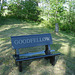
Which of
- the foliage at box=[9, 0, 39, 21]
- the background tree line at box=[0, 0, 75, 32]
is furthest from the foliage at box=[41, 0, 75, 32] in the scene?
the foliage at box=[9, 0, 39, 21]

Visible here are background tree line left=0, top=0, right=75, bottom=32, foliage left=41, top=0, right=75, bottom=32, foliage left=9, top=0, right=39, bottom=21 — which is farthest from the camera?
foliage left=9, top=0, right=39, bottom=21

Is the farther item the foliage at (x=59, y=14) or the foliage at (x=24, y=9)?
the foliage at (x=24, y=9)

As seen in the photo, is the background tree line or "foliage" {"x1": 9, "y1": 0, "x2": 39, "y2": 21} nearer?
the background tree line

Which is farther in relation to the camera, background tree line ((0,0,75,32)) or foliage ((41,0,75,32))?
background tree line ((0,0,75,32))

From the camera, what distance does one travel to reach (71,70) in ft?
11.8

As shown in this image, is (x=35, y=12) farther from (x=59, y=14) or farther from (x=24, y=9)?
(x=59, y=14)

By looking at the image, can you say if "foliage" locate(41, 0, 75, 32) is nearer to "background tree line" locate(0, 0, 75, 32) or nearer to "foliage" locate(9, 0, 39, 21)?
"background tree line" locate(0, 0, 75, 32)

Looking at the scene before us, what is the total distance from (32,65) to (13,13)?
13956mm

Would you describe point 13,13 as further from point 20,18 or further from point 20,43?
point 20,43

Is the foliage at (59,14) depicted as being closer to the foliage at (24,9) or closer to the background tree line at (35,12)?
the background tree line at (35,12)

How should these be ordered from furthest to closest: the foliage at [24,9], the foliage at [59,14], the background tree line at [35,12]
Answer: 1. the foliage at [24,9]
2. the background tree line at [35,12]
3. the foliage at [59,14]

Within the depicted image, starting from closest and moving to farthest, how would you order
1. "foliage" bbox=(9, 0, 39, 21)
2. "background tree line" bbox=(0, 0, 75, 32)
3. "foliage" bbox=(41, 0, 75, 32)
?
"foliage" bbox=(41, 0, 75, 32)
"background tree line" bbox=(0, 0, 75, 32)
"foliage" bbox=(9, 0, 39, 21)

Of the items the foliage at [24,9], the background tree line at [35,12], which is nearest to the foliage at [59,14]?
the background tree line at [35,12]

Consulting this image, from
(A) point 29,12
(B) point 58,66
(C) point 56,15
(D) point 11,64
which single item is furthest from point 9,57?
(A) point 29,12
